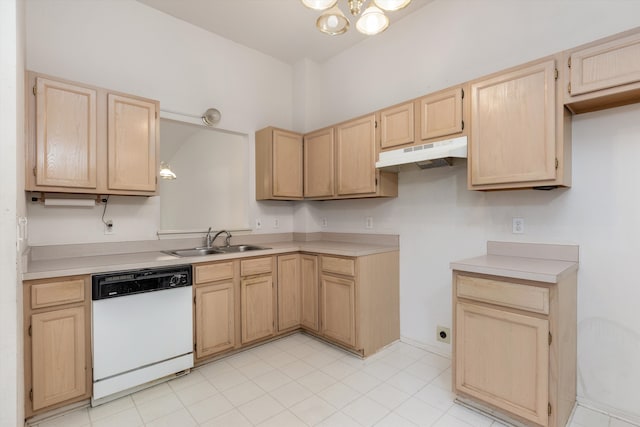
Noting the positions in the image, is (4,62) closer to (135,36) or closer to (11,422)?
(11,422)

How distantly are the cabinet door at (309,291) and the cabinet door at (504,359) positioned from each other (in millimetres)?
1375

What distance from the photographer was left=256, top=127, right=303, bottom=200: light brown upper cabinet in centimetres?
326

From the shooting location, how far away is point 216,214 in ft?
11.7

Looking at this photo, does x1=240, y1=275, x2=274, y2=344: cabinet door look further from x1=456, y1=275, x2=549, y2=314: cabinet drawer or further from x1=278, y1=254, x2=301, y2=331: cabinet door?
x1=456, y1=275, x2=549, y2=314: cabinet drawer

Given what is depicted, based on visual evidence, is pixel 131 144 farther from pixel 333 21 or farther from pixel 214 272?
pixel 333 21

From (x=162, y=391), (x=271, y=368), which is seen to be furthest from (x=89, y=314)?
A: (x=271, y=368)

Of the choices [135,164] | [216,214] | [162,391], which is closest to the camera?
[162,391]

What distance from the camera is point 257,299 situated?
280cm

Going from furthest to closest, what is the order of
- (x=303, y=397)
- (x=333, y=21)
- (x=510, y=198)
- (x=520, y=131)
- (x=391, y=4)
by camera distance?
1. (x=510, y=198)
2. (x=303, y=397)
3. (x=520, y=131)
4. (x=333, y=21)
5. (x=391, y=4)

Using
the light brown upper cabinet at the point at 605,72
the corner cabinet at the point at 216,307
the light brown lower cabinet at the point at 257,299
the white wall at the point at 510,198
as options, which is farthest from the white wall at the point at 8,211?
the light brown upper cabinet at the point at 605,72

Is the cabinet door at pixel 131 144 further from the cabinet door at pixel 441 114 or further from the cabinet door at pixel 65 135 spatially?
the cabinet door at pixel 441 114

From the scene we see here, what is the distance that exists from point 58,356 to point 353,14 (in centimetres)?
261

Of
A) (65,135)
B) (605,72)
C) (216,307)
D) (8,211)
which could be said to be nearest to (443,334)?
(216,307)

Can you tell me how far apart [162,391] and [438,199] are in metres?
2.61
